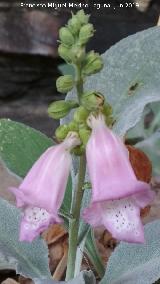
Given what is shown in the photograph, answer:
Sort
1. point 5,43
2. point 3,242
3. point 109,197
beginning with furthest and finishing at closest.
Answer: point 5,43 → point 3,242 → point 109,197

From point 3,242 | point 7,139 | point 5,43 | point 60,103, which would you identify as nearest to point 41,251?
point 3,242

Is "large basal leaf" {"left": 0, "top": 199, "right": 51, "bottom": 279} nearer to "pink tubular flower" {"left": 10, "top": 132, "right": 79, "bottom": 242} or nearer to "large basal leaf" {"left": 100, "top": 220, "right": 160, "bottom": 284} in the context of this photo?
"large basal leaf" {"left": 100, "top": 220, "right": 160, "bottom": 284}

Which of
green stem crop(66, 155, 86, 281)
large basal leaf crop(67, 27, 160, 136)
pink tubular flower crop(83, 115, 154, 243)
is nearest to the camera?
pink tubular flower crop(83, 115, 154, 243)

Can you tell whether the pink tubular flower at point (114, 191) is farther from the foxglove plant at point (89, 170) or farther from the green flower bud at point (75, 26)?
the green flower bud at point (75, 26)

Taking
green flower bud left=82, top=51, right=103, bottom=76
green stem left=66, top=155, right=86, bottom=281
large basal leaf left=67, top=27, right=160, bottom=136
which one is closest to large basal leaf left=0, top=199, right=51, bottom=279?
green stem left=66, top=155, right=86, bottom=281

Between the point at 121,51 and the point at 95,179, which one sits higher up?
the point at 121,51

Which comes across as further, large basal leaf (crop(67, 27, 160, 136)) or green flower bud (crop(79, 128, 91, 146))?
large basal leaf (crop(67, 27, 160, 136))

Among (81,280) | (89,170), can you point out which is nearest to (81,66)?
(89,170)

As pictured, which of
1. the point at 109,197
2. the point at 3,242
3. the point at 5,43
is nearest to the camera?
the point at 109,197

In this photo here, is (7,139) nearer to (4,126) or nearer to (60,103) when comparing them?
(4,126)
